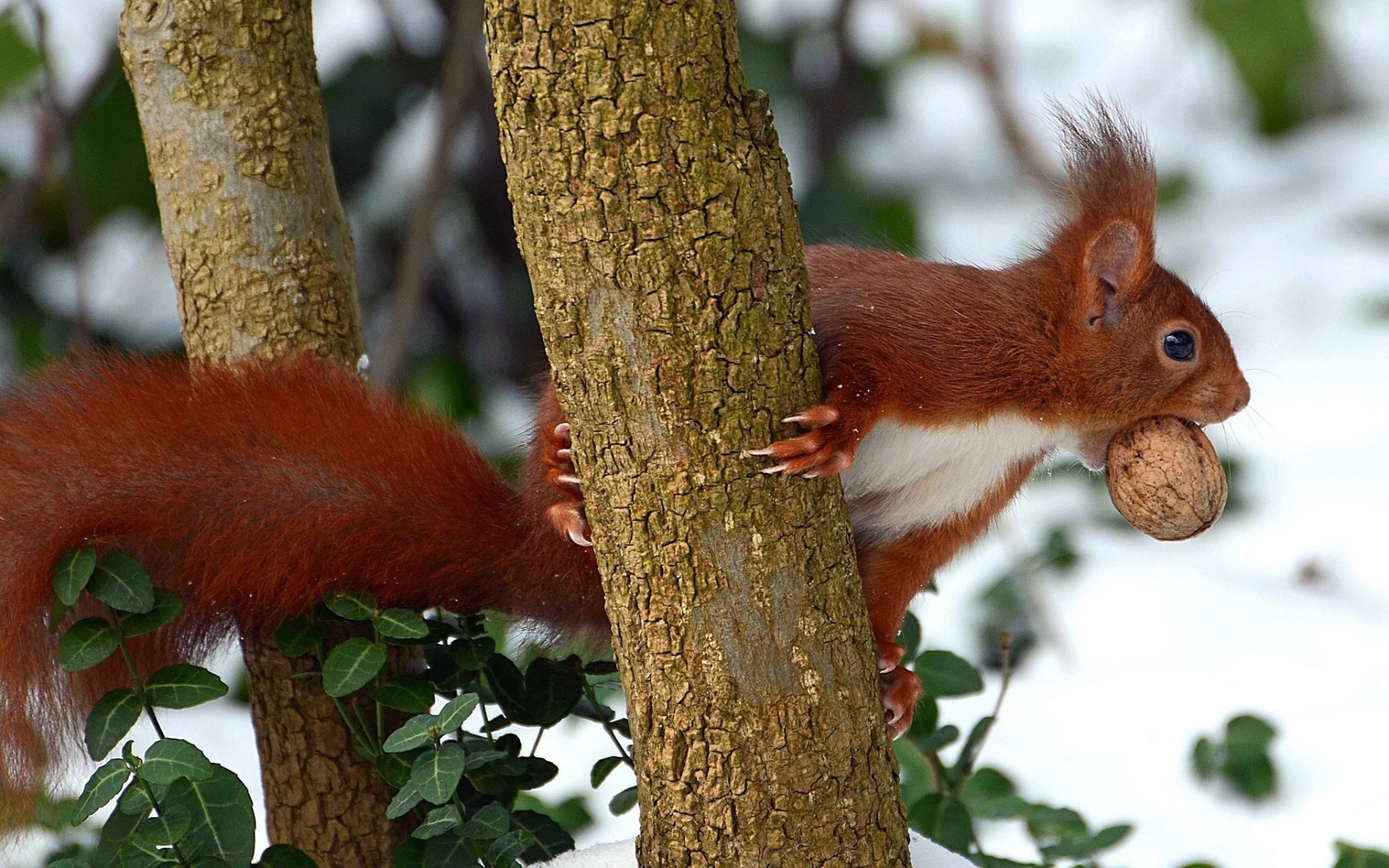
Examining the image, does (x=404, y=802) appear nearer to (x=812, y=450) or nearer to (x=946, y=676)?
(x=812, y=450)

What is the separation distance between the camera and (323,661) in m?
1.26

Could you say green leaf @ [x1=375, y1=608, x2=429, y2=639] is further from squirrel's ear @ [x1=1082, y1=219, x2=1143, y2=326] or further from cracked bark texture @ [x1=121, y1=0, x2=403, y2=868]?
squirrel's ear @ [x1=1082, y1=219, x2=1143, y2=326]

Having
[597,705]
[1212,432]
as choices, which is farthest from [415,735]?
[1212,432]

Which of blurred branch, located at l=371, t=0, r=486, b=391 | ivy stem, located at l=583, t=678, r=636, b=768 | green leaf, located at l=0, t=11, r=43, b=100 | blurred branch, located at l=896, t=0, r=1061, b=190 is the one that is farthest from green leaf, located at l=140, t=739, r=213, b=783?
blurred branch, located at l=896, t=0, r=1061, b=190

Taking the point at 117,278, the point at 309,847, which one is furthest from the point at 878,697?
the point at 117,278

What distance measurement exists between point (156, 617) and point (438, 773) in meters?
0.25

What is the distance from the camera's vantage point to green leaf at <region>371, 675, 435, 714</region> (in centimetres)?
123

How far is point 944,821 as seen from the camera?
1.48 metres

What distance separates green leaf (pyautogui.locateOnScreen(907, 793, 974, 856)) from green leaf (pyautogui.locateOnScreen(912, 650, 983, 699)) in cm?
10

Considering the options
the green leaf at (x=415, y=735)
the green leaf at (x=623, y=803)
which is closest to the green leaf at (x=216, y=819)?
the green leaf at (x=415, y=735)

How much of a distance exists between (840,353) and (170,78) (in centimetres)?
65

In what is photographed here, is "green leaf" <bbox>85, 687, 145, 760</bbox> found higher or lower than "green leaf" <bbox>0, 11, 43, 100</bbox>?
lower

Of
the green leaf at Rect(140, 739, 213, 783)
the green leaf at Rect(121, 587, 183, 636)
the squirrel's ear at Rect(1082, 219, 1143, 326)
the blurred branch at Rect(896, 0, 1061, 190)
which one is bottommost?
the green leaf at Rect(140, 739, 213, 783)

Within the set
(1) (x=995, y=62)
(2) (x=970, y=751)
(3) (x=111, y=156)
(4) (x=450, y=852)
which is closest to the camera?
(4) (x=450, y=852)
